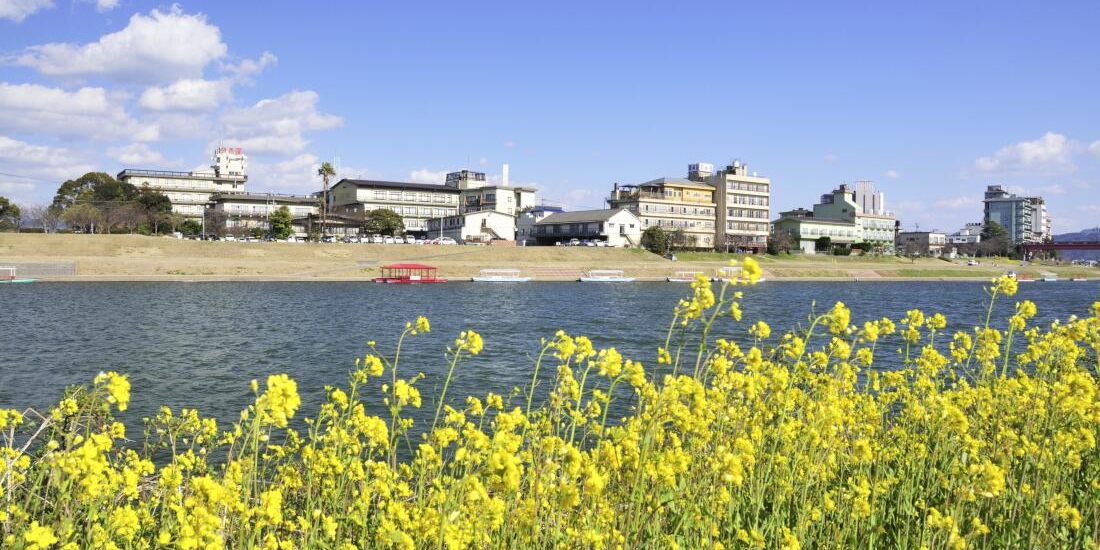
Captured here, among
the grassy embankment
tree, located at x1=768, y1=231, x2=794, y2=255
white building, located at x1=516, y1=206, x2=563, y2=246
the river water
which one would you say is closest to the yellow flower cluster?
the river water

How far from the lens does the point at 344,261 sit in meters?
71.1

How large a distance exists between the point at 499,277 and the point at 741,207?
53.9 metres

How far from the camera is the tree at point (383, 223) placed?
94562 mm

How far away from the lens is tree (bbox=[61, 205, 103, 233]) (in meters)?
78.3

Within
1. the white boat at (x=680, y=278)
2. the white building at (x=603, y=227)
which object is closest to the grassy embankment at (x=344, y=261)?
the white boat at (x=680, y=278)

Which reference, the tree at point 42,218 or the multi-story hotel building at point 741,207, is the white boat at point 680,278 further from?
the tree at point 42,218

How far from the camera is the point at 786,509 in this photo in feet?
18.4

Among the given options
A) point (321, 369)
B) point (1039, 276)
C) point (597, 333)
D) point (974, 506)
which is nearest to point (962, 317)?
point (597, 333)

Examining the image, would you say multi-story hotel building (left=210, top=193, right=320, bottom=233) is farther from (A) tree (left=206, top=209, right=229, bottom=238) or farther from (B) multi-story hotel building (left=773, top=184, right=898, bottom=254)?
(B) multi-story hotel building (left=773, top=184, right=898, bottom=254)

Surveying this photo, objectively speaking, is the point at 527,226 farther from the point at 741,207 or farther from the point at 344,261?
the point at 344,261

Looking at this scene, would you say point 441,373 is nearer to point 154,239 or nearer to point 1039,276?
point 154,239

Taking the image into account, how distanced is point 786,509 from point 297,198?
114 m

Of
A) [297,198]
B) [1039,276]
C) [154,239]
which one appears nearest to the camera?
[154,239]

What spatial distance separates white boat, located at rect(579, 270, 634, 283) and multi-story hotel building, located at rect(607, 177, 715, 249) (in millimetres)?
28861
